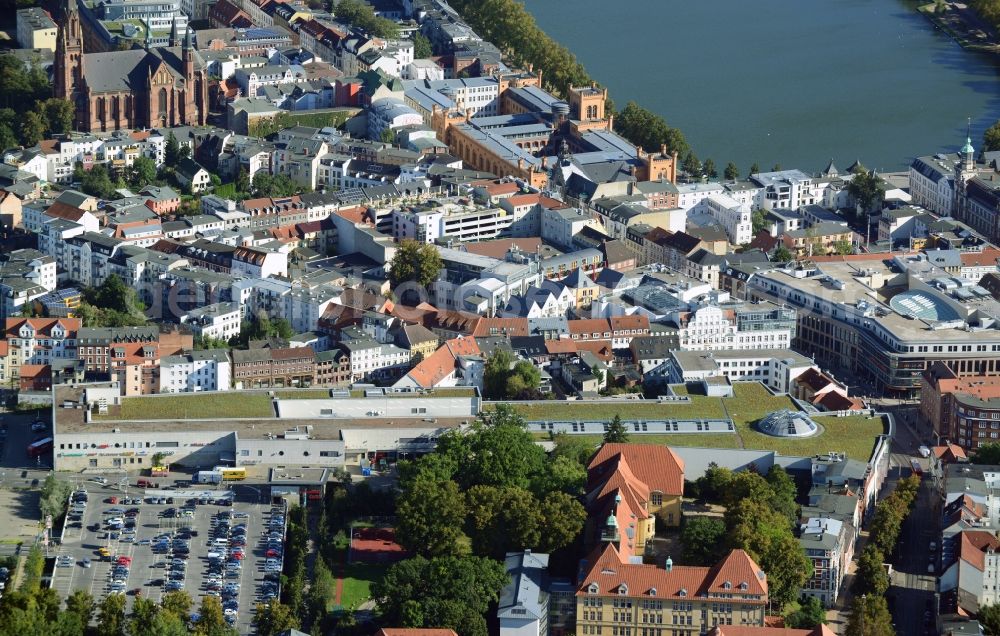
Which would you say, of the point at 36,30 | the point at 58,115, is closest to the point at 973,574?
the point at 58,115

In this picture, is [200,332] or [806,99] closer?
[200,332]

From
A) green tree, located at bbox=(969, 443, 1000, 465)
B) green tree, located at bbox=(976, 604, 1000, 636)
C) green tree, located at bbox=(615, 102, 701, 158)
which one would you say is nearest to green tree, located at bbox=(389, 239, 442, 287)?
green tree, located at bbox=(615, 102, 701, 158)

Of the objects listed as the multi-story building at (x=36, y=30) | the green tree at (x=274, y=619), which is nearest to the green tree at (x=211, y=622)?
the green tree at (x=274, y=619)

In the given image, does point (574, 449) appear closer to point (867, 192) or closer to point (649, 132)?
point (867, 192)

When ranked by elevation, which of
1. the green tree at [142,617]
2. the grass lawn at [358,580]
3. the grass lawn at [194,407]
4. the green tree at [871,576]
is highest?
the grass lawn at [194,407]

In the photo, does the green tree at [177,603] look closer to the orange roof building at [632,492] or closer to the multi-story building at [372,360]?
the orange roof building at [632,492]

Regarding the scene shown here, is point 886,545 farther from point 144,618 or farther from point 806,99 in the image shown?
point 806,99

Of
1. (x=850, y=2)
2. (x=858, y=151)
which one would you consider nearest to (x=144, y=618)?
(x=858, y=151)
